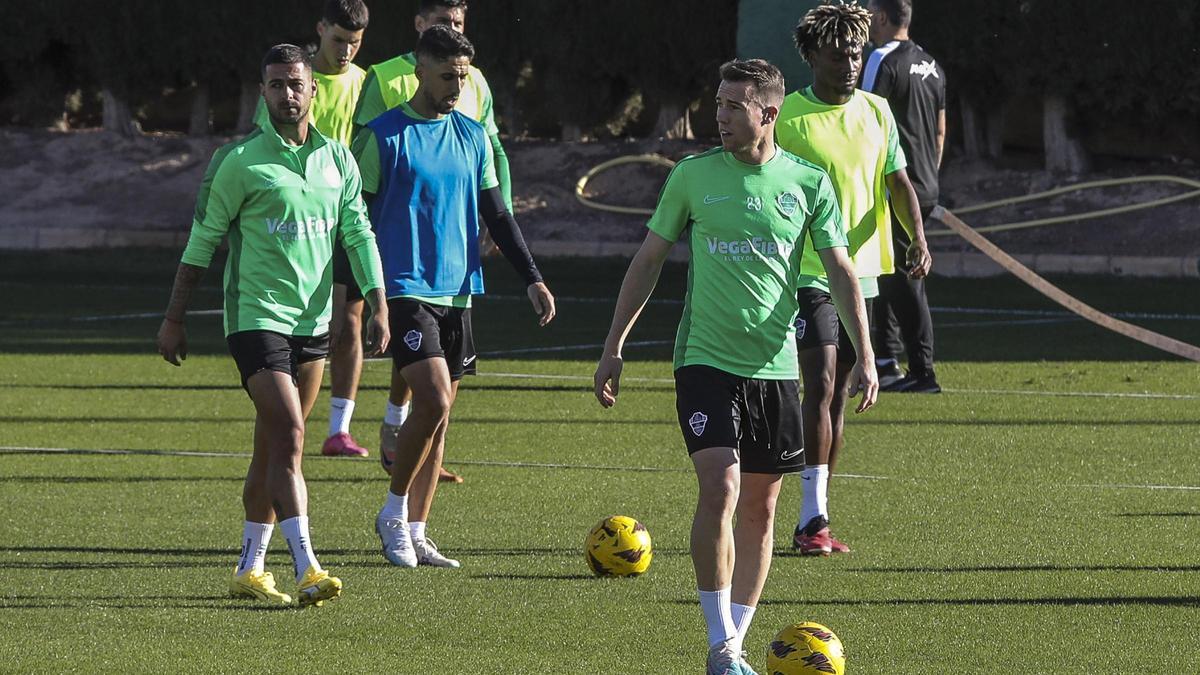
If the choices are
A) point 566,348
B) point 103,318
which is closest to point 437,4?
point 566,348

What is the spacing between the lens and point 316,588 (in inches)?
292

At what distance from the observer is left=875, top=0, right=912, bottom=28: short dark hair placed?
12.2m

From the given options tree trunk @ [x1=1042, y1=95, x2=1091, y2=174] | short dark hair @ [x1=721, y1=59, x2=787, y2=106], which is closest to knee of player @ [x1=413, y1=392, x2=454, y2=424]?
short dark hair @ [x1=721, y1=59, x2=787, y2=106]

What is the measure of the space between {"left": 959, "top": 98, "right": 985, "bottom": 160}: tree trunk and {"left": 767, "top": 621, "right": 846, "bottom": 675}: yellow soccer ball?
19765 mm

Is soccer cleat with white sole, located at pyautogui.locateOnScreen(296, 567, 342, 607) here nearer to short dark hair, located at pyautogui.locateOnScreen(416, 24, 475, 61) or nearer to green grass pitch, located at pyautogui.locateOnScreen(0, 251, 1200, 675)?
green grass pitch, located at pyautogui.locateOnScreen(0, 251, 1200, 675)

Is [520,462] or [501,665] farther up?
[501,665]

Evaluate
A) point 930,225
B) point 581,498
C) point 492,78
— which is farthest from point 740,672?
point 492,78

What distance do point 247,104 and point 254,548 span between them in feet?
77.0

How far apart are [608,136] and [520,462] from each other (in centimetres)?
1848

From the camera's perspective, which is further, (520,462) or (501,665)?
(520,462)

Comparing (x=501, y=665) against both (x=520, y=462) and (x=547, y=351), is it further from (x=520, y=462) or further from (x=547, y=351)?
(x=547, y=351)

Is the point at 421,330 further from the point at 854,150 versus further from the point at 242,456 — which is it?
the point at 242,456

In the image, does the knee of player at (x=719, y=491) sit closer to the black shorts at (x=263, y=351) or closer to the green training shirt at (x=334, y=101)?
the black shorts at (x=263, y=351)

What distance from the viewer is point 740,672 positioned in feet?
20.6
